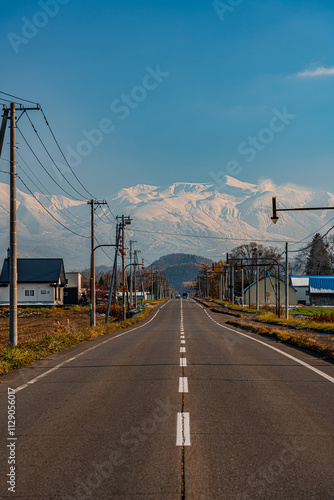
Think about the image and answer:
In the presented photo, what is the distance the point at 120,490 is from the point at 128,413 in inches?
113

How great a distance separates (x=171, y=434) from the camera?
628 centimetres

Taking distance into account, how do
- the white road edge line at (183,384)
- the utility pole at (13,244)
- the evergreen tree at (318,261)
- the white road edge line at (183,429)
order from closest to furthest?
1. the white road edge line at (183,429)
2. the white road edge line at (183,384)
3. the utility pole at (13,244)
4. the evergreen tree at (318,261)

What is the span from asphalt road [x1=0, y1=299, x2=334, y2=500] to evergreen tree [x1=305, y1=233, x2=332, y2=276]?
132125 millimetres

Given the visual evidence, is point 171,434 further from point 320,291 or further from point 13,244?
point 320,291

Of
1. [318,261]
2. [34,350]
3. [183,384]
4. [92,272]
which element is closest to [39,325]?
[92,272]

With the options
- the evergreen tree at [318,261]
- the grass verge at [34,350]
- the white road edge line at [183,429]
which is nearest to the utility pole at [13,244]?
the grass verge at [34,350]

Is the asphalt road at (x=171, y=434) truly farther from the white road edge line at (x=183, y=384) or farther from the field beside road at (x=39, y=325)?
the field beside road at (x=39, y=325)

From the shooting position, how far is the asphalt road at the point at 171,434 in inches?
181

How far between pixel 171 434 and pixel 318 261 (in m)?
141

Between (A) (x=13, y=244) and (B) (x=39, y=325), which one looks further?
(B) (x=39, y=325)

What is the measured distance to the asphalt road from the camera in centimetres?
461

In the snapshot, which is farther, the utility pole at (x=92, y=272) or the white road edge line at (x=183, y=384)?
the utility pole at (x=92, y=272)

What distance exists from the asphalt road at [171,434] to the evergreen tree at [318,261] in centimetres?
13213

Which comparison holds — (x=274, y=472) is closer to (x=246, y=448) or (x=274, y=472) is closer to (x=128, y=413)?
(x=246, y=448)
